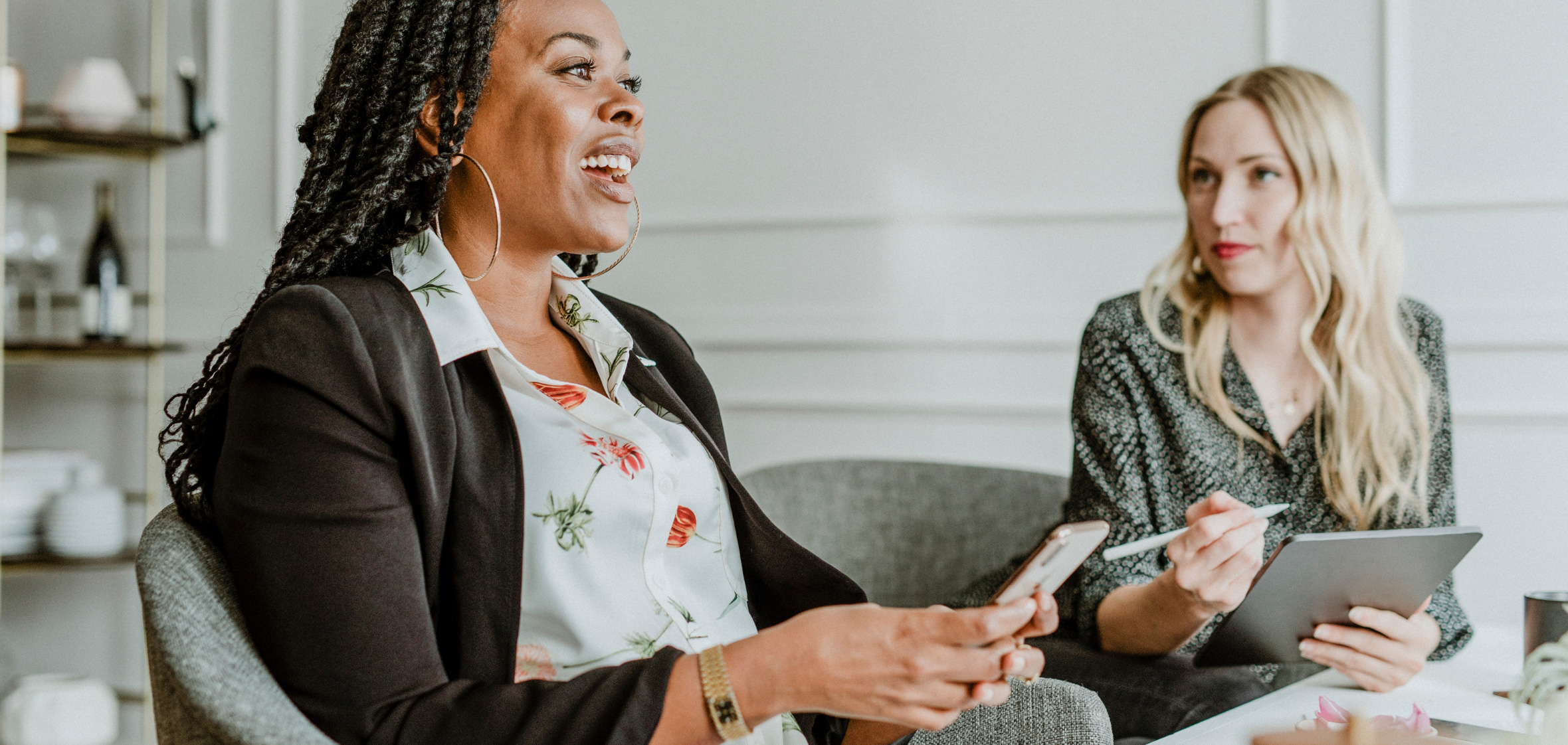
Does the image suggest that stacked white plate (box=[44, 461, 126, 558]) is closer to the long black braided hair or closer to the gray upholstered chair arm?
the long black braided hair

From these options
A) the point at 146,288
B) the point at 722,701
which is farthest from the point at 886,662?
the point at 146,288

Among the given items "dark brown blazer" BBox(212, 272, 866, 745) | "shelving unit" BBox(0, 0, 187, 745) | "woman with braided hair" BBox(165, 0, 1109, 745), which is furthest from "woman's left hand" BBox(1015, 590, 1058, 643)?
"shelving unit" BBox(0, 0, 187, 745)

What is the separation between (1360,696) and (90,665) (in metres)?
3.03

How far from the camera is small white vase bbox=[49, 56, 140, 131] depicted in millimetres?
2703

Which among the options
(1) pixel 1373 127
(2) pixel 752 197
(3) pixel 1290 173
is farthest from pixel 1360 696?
(2) pixel 752 197

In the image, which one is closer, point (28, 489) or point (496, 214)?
point (496, 214)

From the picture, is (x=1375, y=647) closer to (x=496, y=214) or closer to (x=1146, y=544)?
(x=1146, y=544)

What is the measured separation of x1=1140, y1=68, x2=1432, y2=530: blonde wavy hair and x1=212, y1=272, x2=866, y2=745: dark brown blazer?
3.52 ft

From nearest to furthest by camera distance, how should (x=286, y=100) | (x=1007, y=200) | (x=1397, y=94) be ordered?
(x=1397, y=94), (x=1007, y=200), (x=286, y=100)

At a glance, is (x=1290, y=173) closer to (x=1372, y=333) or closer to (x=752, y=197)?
(x=1372, y=333)

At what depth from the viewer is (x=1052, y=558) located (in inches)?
32.0

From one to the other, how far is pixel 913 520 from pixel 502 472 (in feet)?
2.96

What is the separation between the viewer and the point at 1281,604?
1.14 m

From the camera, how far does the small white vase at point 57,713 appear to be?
2465 mm
